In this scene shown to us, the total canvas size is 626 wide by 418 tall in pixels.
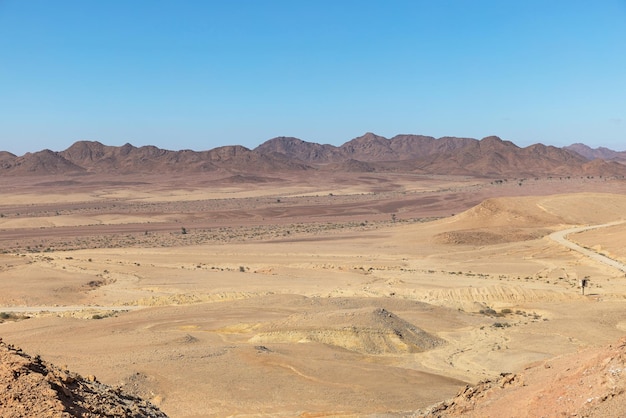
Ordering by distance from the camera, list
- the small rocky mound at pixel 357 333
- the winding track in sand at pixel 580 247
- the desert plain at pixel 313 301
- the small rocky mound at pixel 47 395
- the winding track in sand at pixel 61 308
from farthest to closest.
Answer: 1. the winding track in sand at pixel 580 247
2. the winding track in sand at pixel 61 308
3. the small rocky mound at pixel 357 333
4. the desert plain at pixel 313 301
5. the small rocky mound at pixel 47 395

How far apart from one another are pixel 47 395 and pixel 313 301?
20853mm

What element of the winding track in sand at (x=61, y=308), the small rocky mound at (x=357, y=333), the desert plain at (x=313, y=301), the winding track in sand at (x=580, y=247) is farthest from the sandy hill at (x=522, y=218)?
the small rocky mound at (x=357, y=333)

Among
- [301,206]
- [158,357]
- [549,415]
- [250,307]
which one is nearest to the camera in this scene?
[549,415]

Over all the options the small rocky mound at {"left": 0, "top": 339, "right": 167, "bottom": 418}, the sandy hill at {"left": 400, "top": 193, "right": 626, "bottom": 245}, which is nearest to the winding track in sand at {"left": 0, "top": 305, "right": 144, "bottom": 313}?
the small rocky mound at {"left": 0, "top": 339, "right": 167, "bottom": 418}

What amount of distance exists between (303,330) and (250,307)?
6.50 m

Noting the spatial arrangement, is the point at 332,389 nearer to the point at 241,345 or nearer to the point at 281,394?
the point at 281,394

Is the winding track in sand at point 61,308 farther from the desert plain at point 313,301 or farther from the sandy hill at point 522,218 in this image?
the sandy hill at point 522,218

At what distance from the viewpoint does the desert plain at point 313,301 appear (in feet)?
58.4

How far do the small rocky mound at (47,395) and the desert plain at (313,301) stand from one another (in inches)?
140

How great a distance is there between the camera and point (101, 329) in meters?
24.7

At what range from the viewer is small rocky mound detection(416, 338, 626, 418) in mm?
10586

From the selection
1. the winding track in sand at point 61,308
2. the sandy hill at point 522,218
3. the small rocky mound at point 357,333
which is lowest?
the winding track in sand at point 61,308

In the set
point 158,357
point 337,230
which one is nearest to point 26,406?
point 158,357

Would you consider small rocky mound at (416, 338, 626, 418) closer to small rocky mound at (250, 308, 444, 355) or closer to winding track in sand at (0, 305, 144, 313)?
small rocky mound at (250, 308, 444, 355)
